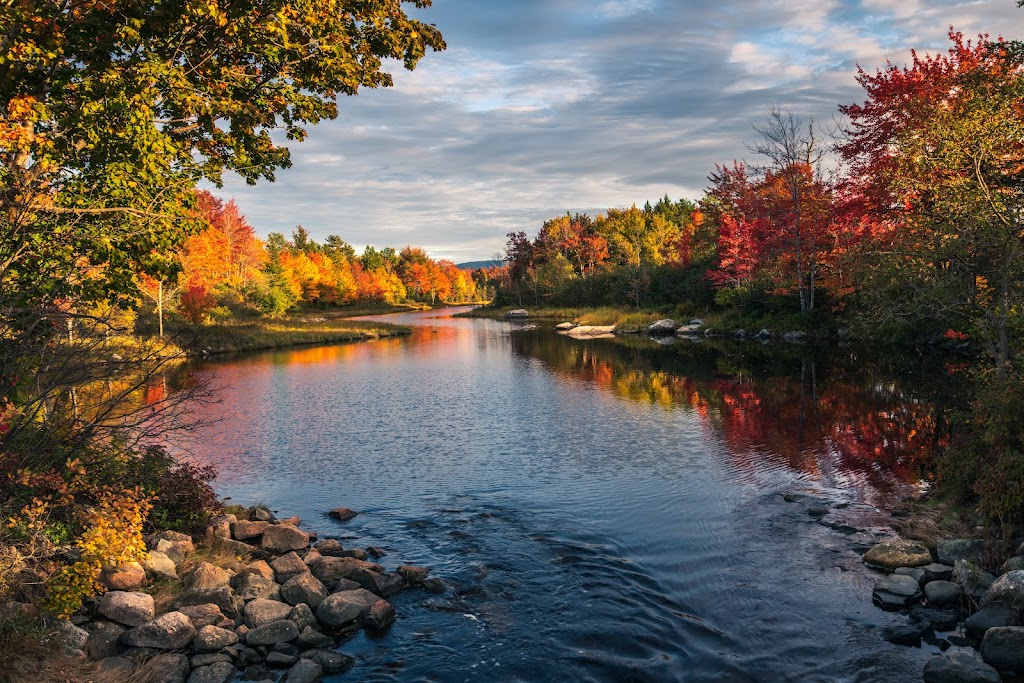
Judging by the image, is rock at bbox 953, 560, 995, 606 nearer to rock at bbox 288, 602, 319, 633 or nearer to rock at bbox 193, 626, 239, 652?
rock at bbox 288, 602, 319, 633

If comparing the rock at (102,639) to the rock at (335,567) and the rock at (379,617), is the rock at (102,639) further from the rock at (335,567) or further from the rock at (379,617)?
the rock at (379,617)

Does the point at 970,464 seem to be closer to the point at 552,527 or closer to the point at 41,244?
the point at 552,527

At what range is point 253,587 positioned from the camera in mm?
10102

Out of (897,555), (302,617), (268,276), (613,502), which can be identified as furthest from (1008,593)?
(268,276)

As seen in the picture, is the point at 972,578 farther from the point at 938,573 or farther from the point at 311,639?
the point at 311,639

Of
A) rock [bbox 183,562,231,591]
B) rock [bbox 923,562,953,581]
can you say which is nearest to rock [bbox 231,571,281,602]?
rock [bbox 183,562,231,591]

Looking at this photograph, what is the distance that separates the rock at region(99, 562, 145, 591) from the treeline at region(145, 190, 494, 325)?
6.91 m

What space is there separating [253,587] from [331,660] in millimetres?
2131

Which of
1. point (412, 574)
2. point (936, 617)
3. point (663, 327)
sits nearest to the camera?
point (936, 617)

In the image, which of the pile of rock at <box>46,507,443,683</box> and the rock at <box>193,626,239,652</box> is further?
the rock at <box>193,626,239,652</box>

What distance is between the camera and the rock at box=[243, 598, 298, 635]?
936cm

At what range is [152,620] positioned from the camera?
28.8 ft

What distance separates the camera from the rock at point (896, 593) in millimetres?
10102

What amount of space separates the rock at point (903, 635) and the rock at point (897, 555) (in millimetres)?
2059
